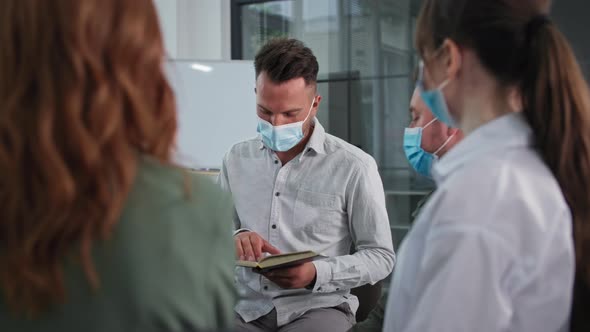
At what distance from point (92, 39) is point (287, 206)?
1.60 metres

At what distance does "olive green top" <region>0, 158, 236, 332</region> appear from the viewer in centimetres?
75

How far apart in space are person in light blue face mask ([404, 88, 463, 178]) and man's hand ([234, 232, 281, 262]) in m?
0.59

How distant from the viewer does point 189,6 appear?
441 cm

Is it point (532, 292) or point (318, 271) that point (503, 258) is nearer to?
point (532, 292)

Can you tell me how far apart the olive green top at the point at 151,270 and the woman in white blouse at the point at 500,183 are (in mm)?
412

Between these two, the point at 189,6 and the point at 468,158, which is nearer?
the point at 468,158

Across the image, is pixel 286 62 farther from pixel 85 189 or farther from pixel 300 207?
pixel 85 189

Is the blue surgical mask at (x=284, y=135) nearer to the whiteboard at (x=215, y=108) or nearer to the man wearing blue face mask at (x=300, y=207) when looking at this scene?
the man wearing blue face mask at (x=300, y=207)

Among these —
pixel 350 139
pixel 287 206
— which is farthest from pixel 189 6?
pixel 287 206

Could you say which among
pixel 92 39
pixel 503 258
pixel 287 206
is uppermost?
pixel 92 39

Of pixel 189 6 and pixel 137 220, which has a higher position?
pixel 189 6

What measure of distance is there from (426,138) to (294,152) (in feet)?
Answer: 1.82

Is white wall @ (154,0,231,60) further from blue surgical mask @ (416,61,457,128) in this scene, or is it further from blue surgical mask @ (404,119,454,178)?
blue surgical mask @ (416,61,457,128)

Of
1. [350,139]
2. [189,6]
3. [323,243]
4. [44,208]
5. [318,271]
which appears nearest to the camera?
[44,208]
